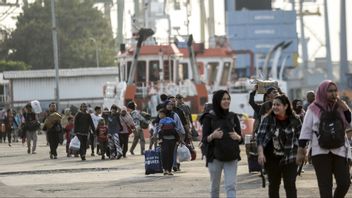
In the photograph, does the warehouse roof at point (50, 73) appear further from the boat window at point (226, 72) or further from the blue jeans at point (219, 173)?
the blue jeans at point (219, 173)

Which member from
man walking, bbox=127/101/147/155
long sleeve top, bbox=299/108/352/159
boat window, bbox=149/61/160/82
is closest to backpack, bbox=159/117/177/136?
long sleeve top, bbox=299/108/352/159

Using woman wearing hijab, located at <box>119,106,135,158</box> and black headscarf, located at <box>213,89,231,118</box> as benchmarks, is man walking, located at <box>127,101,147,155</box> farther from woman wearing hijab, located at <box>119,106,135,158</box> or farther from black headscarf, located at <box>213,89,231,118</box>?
black headscarf, located at <box>213,89,231,118</box>

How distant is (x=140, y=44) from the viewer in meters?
58.7

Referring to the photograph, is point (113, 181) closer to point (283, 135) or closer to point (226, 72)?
point (283, 135)

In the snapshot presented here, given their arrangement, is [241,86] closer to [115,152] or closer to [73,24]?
[115,152]

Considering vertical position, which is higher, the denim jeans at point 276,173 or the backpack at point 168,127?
the backpack at point 168,127

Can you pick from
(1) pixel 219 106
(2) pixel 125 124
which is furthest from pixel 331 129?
(2) pixel 125 124

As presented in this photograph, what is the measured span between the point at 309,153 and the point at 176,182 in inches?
300

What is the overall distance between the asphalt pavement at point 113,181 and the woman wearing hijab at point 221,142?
12.4 feet

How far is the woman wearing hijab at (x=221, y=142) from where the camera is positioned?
1658 cm

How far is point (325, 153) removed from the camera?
1588cm

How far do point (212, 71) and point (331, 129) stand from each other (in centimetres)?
4991

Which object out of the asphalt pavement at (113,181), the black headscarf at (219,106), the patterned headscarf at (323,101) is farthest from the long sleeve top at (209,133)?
the asphalt pavement at (113,181)

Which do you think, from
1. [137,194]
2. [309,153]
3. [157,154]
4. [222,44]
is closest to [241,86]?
[222,44]
